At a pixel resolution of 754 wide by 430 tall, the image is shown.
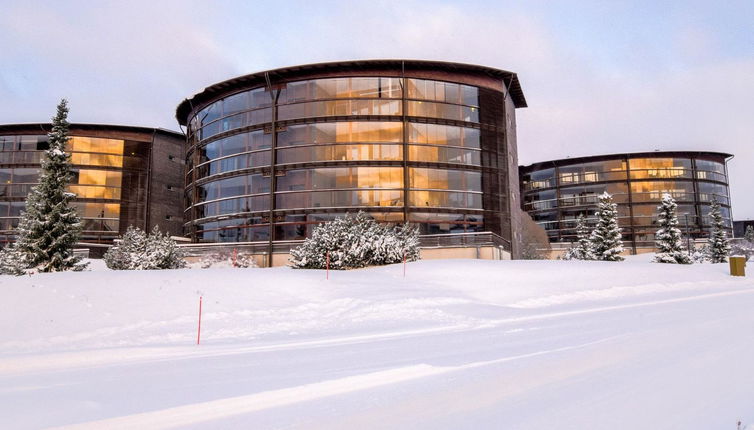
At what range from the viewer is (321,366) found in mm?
7688

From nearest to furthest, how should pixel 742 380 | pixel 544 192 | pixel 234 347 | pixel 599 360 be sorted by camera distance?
pixel 742 380 → pixel 599 360 → pixel 234 347 → pixel 544 192

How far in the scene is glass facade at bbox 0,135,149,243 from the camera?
47.3 m

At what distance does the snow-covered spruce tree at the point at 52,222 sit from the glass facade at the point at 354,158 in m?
12.5

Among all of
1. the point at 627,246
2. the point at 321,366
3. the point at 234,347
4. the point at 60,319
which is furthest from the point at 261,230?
the point at 627,246

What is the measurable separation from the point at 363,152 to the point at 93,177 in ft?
102

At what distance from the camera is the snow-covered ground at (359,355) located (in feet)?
17.3

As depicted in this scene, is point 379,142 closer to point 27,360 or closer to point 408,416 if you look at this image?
point 27,360

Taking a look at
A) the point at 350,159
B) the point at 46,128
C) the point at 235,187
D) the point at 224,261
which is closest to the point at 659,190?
the point at 350,159

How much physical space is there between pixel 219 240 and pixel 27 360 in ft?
92.5

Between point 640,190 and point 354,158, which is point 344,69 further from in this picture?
point 640,190

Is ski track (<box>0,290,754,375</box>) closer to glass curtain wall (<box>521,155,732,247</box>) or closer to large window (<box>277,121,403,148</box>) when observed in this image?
large window (<box>277,121,403,148</box>)

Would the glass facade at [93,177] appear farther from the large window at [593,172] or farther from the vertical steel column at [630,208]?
the vertical steel column at [630,208]

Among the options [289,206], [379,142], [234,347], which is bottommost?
[234,347]

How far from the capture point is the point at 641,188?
6688cm
